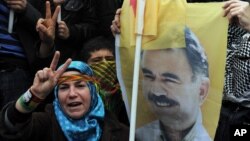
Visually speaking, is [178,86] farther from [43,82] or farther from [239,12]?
[43,82]

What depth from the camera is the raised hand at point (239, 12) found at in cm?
281

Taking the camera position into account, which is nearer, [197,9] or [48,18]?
[197,9]

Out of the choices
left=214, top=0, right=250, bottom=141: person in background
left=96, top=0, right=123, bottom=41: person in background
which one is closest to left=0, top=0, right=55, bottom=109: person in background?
left=96, top=0, right=123, bottom=41: person in background

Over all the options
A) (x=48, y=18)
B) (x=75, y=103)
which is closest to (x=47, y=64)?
(x=48, y=18)

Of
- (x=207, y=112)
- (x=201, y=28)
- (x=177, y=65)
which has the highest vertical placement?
(x=201, y=28)

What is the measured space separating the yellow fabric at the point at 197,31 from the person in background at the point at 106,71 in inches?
26.6

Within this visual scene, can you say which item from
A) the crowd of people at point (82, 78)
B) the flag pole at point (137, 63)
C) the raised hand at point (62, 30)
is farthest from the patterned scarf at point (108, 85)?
the flag pole at point (137, 63)

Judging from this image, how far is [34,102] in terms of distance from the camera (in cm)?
309

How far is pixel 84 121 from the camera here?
3252 mm

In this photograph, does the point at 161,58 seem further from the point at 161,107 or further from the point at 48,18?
the point at 48,18

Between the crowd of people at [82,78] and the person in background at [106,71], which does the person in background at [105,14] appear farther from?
the person in background at [106,71]

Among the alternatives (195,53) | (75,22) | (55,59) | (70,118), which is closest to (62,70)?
(55,59)

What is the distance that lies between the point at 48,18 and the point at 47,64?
314mm

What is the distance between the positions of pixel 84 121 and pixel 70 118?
0.26 ft
